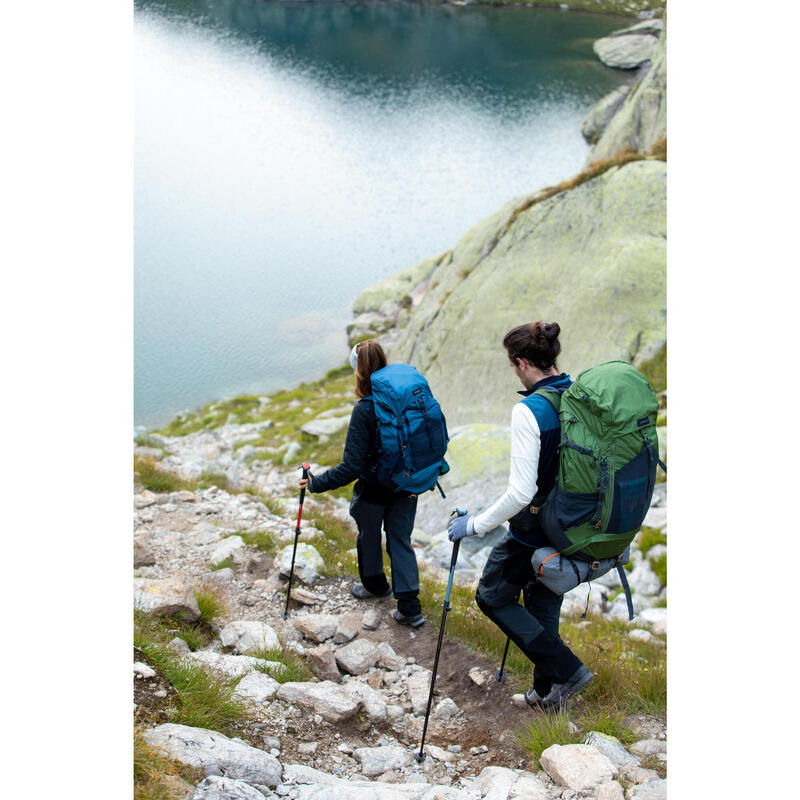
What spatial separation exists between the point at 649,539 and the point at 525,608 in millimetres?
5233

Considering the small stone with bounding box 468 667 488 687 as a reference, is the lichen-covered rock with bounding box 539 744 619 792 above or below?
above

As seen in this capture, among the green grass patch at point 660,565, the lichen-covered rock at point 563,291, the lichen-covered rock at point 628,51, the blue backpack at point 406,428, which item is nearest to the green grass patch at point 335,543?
the blue backpack at point 406,428

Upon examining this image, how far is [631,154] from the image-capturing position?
1628 centimetres

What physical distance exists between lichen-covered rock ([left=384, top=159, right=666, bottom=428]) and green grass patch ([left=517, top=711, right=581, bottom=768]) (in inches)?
345

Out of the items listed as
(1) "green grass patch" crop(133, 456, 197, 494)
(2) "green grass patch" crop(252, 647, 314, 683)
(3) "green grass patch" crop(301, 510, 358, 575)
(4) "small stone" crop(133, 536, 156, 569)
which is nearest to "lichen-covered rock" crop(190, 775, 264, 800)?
(2) "green grass patch" crop(252, 647, 314, 683)

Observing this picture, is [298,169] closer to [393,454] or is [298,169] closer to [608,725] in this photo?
[393,454]

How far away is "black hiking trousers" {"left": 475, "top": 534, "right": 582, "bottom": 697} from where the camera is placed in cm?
494

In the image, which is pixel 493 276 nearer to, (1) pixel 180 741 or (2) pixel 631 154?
(2) pixel 631 154

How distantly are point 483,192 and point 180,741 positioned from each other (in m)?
38.0

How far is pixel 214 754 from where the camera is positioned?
3.80 meters

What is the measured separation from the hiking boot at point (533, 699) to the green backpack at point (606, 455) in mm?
1478

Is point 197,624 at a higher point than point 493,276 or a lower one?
lower

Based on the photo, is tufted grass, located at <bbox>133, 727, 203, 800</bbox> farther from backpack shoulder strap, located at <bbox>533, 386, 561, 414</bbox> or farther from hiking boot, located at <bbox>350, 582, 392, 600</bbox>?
hiking boot, located at <bbox>350, 582, 392, 600</bbox>
